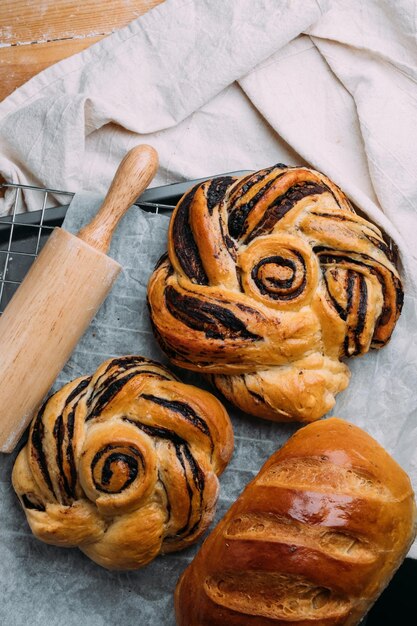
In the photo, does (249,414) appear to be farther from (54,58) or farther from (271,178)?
(54,58)

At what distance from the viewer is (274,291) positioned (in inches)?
59.8

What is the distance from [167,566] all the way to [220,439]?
12.9 inches

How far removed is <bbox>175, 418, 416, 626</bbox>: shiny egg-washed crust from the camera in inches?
53.4

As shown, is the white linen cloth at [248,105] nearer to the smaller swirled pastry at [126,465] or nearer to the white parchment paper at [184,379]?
the white parchment paper at [184,379]

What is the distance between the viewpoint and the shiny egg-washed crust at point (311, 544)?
53.4 inches

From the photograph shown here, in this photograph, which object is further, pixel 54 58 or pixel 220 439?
pixel 54 58

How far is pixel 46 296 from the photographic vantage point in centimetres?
156

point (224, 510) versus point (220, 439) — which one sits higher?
point (220, 439)

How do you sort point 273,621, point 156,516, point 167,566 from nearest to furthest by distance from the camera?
point 273,621, point 156,516, point 167,566

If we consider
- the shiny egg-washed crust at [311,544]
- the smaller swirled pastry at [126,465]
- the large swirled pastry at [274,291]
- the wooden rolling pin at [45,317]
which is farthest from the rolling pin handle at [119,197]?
the shiny egg-washed crust at [311,544]

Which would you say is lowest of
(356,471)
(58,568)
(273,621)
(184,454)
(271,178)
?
(58,568)

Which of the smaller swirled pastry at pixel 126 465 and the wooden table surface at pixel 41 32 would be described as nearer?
the smaller swirled pastry at pixel 126 465

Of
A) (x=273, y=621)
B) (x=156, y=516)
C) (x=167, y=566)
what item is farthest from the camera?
(x=167, y=566)

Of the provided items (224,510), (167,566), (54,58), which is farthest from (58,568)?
(54,58)
